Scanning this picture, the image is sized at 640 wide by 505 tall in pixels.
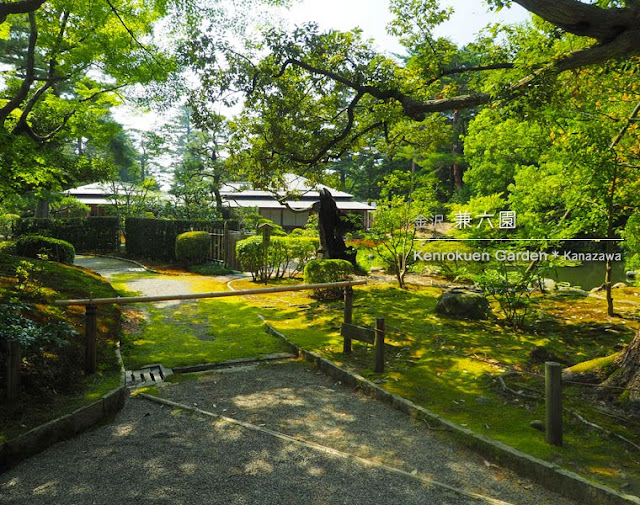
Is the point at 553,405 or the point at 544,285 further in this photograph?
the point at 544,285

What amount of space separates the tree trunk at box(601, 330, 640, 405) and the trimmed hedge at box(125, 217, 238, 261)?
15757mm

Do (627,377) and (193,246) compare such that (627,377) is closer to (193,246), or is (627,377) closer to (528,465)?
(528,465)

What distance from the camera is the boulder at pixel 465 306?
8953 mm

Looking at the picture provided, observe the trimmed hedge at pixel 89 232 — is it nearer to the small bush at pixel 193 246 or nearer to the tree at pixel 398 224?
the small bush at pixel 193 246

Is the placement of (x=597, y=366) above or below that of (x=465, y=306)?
below

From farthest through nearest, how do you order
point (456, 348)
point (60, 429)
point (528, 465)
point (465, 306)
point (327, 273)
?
point (327, 273) → point (465, 306) → point (456, 348) → point (60, 429) → point (528, 465)

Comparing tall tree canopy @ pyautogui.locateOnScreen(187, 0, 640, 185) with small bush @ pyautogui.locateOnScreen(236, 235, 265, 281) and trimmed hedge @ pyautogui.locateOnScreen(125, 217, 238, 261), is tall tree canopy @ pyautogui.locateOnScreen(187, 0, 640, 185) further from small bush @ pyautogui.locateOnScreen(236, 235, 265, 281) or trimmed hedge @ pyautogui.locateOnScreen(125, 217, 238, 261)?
trimmed hedge @ pyautogui.locateOnScreen(125, 217, 238, 261)

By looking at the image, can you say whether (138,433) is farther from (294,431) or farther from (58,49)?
(58,49)

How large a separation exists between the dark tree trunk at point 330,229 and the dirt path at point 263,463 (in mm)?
8377

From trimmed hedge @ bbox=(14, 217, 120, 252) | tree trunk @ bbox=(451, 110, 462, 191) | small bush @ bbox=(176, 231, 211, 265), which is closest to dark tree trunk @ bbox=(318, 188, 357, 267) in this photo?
small bush @ bbox=(176, 231, 211, 265)

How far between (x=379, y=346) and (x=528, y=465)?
2.58 meters

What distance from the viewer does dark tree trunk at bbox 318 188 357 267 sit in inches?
520

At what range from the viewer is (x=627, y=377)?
4664 millimetres

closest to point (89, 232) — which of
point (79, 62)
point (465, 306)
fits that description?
point (79, 62)
